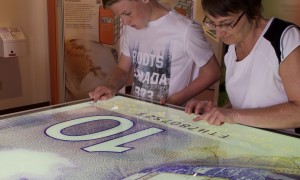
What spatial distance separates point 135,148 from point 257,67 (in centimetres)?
56

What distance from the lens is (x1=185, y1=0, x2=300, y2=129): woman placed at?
122 cm

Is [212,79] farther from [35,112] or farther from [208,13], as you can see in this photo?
[35,112]

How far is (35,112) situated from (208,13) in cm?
74

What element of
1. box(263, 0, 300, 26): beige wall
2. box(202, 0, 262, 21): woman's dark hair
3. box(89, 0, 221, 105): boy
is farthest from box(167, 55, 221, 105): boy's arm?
box(263, 0, 300, 26): beige wall

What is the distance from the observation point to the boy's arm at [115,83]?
5.45 feet

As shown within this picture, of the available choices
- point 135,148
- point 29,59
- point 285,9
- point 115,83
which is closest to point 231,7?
point 135,148

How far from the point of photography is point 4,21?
4.10 meters

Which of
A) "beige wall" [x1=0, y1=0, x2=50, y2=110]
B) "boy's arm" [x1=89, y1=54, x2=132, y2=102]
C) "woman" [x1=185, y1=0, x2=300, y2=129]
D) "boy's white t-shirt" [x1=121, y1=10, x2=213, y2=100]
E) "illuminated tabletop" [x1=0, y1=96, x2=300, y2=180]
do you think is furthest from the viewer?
"beige wall" [x1=0, y1=0, x2=50, y2=110]

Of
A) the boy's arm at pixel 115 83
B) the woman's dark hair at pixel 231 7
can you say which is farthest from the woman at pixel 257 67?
the boy's arm at pixel 115 83

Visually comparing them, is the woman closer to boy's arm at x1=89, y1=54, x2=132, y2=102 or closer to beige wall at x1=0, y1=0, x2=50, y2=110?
boy's arm at x1=89, y1=54, x2=132, y2=102

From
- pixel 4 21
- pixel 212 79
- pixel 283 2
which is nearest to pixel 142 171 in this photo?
pixel 212 79

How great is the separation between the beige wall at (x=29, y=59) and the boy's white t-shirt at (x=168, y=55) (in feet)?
9.15

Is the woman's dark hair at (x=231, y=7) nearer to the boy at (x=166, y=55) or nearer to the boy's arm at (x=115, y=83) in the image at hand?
the boy at (x=166, y=55)

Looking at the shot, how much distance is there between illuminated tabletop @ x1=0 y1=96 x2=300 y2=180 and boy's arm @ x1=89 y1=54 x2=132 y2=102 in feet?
0.68
